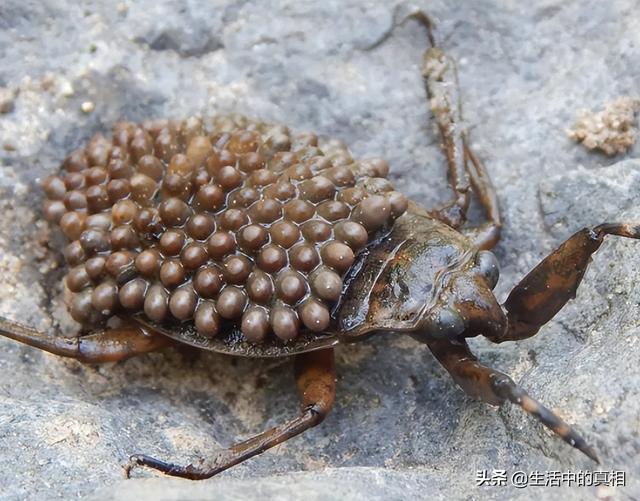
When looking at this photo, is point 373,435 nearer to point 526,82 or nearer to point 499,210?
point 499,210

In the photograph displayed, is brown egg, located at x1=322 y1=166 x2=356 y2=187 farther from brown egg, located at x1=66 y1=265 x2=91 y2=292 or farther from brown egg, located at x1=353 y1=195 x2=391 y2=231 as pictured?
brown egg, located at x1=66 y1=265 x2=91 y2=292

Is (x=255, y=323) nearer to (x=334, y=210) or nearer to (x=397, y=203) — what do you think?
(x=334, y=210)

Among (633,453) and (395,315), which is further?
(395,315)

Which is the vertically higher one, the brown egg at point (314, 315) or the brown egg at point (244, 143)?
the brown egg at point (244, 143)

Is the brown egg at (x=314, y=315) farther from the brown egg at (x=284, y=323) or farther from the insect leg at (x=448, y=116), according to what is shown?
the insect leg at (x=448, y=116)

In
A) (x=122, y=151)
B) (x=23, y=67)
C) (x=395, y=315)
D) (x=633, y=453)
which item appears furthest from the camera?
(x=23, y=67)

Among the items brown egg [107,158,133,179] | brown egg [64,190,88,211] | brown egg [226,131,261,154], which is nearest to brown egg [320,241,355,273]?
brown egg [226,131,261,154]

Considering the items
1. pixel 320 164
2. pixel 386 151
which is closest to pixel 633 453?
pixel 320 164

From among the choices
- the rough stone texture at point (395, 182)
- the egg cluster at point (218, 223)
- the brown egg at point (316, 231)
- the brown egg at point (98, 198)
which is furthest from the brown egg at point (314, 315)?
the brown egg at point (98, 198)
